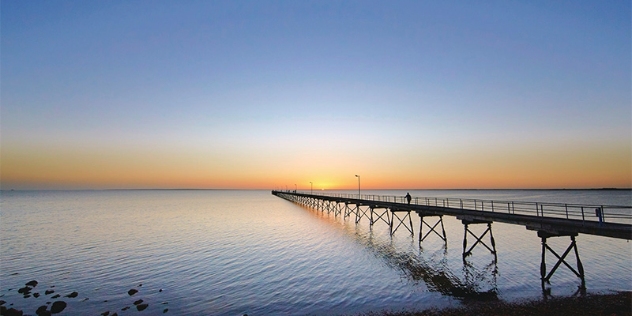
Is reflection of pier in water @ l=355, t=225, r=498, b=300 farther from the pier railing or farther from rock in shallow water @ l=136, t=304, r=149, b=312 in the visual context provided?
rock in shallow water @ l=136, t=304, r=149, b=312

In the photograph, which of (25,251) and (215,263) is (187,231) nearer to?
(25,251)

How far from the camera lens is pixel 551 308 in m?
14.6

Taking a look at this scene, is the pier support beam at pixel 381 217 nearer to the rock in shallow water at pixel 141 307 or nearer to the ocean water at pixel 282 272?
the ocean water at pixel 282 272

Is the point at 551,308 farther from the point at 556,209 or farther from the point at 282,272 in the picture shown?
the point at 556,209

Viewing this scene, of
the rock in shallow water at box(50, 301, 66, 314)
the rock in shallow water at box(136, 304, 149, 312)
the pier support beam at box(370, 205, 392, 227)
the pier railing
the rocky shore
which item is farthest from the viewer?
the pier support beam at box(370, 205, 392, 227)

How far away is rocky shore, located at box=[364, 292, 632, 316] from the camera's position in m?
14.0

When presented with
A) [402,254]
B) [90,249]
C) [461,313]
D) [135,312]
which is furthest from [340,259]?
[90,249]

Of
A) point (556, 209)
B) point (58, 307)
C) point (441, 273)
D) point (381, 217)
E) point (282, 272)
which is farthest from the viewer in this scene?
point (556, 209)

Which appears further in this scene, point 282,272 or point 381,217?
point 381,217

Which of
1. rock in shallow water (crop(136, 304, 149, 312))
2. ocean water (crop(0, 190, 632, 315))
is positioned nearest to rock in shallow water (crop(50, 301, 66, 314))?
ocean water (crop(0, 190, 632, 315))

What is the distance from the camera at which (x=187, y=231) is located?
44125 mm

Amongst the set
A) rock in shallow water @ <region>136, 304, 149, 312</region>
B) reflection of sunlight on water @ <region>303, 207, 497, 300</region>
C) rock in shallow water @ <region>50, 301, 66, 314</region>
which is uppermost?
rock in shallow water @ <region>50, 301, 66, 314</region>

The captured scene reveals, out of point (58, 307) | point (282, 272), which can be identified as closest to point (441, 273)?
point (282, 272)

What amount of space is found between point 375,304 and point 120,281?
15.9 metres
